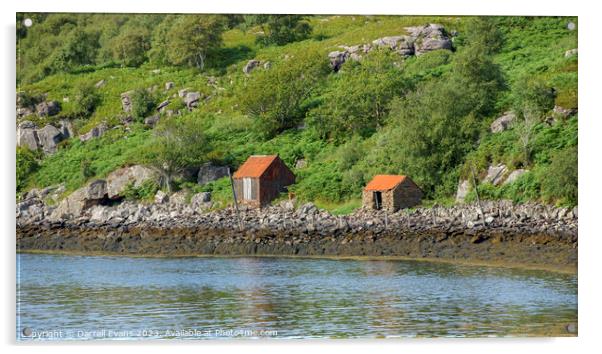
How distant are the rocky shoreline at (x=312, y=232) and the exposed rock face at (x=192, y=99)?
9.85 feet

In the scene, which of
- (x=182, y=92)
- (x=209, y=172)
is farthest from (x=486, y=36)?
(x=182, y=92)

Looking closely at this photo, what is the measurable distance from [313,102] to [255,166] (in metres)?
3.29

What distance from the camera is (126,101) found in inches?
906

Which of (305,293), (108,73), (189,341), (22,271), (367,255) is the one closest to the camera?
(189,341)

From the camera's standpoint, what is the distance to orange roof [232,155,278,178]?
799 inches

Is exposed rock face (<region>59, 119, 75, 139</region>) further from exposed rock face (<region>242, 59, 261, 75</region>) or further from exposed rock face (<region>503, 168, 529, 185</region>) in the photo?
exposed rock face (<region>503, 168, 529, 185</region>)

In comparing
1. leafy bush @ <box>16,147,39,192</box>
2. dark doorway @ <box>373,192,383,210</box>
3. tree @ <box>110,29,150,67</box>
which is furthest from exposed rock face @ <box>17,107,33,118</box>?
dark doorway @ <box>373,192,383,210</box>

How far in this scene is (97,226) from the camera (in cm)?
2119

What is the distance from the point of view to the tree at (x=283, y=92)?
21.7 meters

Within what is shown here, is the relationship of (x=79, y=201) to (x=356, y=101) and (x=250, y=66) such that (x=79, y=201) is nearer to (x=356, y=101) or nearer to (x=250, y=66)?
(x=250, y=66)

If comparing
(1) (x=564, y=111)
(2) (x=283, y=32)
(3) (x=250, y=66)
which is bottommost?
(1) (x=564, y=111)

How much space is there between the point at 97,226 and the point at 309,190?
4.08 meters

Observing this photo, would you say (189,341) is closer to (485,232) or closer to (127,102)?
(485,232)

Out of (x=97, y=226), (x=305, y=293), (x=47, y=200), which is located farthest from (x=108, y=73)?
(x=305, y=293)
